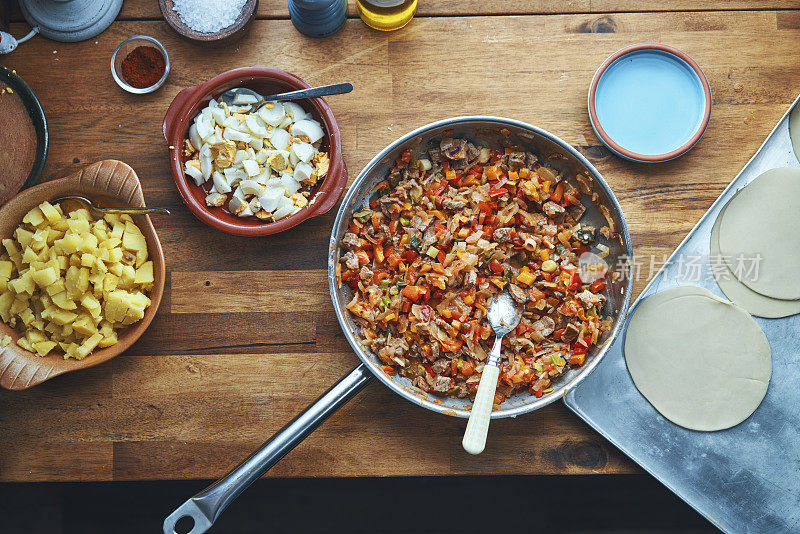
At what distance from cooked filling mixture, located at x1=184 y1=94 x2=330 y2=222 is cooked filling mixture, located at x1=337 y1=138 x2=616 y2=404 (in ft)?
0.84

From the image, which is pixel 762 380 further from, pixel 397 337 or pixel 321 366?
pixel 321 366

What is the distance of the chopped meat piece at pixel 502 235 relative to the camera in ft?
6.77

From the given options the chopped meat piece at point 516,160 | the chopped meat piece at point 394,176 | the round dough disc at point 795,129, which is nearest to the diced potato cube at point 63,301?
the chopped meat piece at point 394,176

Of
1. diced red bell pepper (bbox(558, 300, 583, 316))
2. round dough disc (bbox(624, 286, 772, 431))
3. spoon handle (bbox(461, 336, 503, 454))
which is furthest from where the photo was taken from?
round dough disc (bbox(624, 286, 772, 431))

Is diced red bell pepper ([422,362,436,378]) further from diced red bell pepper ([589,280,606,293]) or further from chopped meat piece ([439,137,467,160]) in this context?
chopped meat piece ([439,137,467,160])

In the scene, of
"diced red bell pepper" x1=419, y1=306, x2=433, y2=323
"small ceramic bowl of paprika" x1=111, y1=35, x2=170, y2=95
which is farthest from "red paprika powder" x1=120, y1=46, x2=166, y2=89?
"diced red bell pepper" x1=419, y1=306, x2=433, y2=323

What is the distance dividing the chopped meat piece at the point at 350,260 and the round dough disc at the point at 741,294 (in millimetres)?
1357

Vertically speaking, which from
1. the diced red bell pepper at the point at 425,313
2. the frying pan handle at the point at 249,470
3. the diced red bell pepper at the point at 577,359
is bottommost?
the frying pan handle at the point at 249,470

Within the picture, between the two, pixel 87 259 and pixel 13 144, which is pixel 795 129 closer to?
pixel 87 259

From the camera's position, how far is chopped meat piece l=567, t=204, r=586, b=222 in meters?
2.14

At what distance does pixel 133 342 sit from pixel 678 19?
240cm

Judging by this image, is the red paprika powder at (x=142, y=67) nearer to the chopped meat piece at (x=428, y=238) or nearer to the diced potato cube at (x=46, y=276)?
the diced potato cube at (x=46, y=276)

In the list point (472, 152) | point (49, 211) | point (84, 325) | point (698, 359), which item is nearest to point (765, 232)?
point (698, 359)

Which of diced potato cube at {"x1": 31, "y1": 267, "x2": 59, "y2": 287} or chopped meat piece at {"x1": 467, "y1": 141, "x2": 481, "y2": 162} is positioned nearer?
diced potato cube at {"x1": 31, "y1": 267, "x2": 59, "y2": 287}
